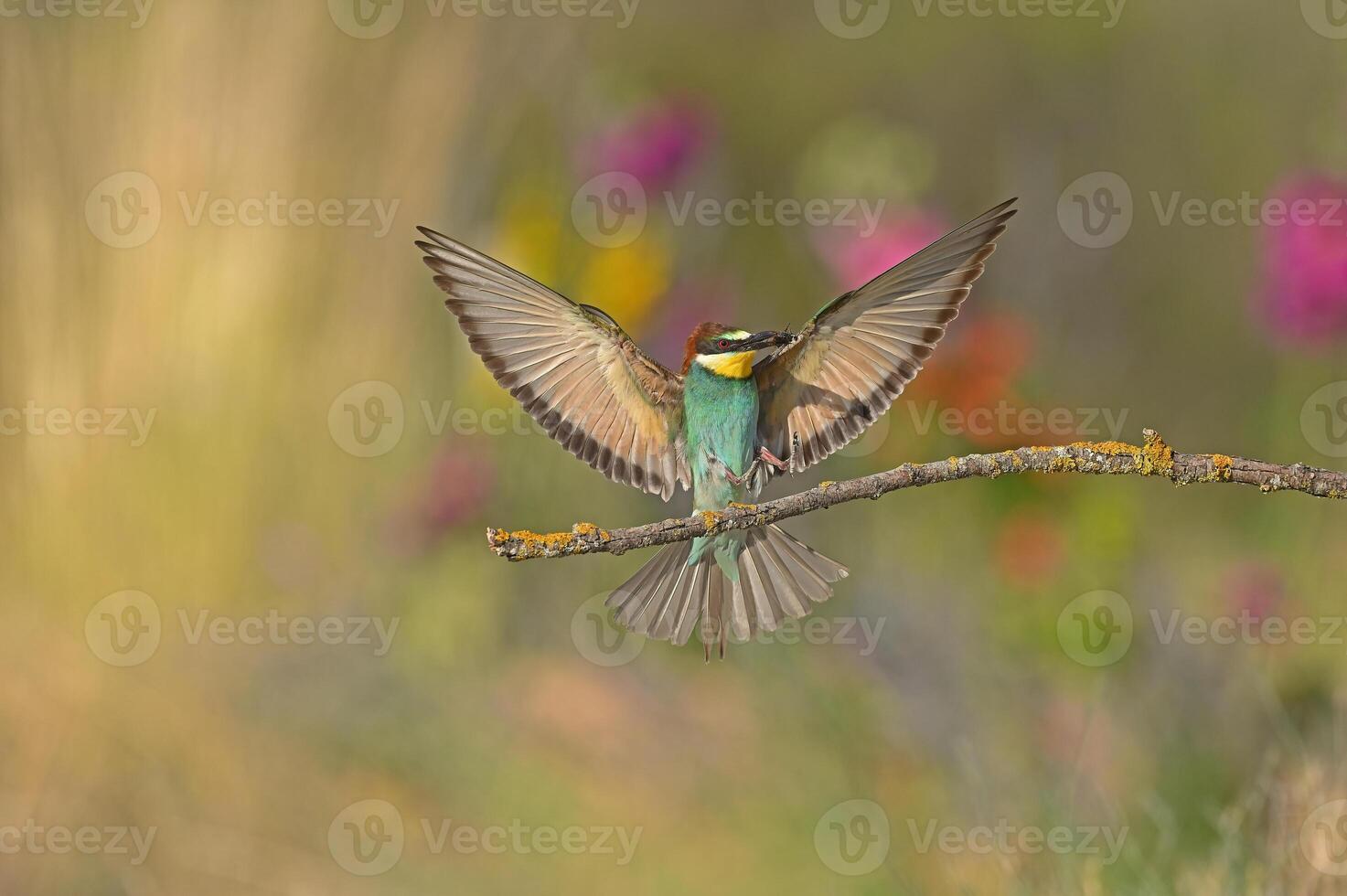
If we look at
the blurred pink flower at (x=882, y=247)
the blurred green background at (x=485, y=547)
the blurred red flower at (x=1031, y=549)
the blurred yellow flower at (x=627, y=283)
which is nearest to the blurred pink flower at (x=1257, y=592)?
the blurred green background at (x=485, y=547)

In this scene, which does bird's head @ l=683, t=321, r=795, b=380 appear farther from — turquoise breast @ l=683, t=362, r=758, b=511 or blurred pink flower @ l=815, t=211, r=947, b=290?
blurred pink flower @ l=815, t=211, r=947, b=290

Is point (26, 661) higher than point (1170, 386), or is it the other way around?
point (1170, 386)

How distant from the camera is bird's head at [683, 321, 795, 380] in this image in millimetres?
1176

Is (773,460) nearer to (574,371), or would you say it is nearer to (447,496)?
(574,371)

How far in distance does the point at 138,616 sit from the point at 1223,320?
3265mm

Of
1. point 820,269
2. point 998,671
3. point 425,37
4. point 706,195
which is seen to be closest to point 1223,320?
point 820,269

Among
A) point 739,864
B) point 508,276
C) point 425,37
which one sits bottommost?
point 739,864

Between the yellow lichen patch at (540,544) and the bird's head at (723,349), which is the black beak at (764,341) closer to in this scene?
the bird's head at (723,349)

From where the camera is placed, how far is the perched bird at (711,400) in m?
1.11

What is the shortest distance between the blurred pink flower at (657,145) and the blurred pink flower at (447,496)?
0.67m

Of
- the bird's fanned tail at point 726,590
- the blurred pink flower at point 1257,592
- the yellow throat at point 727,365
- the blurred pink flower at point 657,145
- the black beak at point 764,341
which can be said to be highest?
the blurred pink flower at point 657,145

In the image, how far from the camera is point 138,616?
303 cm

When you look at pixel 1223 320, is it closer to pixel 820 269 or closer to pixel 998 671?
pixel 820 269

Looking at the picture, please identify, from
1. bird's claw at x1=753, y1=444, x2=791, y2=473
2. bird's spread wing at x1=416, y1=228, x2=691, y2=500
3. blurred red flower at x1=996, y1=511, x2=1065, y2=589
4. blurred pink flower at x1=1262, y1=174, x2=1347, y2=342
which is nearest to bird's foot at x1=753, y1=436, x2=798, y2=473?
bird's claw at x1=753, y1=444, x2=791, y2=473
